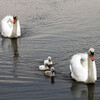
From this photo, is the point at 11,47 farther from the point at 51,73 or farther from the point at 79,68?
the point at 79,68

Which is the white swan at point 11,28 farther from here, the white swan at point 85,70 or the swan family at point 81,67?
the white swan at point 85,70

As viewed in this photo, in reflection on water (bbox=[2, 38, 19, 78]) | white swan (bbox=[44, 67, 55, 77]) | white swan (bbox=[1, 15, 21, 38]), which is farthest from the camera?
white swan (bbox=[1, 15, 21, 38])

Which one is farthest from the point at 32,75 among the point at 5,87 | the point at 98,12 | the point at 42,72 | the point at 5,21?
the point at 98,12

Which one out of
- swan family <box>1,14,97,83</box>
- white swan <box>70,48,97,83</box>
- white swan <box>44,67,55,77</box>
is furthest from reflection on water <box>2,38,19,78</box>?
white swan <box>70,48,97,83</box>

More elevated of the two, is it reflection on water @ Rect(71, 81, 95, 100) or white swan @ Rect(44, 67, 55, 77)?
white swan @ Rect(44, 67, 55, 77)

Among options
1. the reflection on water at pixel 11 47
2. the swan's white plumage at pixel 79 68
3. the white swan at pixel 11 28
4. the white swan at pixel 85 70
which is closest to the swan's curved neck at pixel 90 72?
the white swan at pixel 85 70

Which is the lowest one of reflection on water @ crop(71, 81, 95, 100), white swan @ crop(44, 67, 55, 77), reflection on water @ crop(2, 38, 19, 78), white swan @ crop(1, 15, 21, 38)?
reflection on water @ crop(71, 81, 95, 100)

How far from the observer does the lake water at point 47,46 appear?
11953 millimetres

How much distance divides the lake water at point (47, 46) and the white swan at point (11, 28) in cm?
42

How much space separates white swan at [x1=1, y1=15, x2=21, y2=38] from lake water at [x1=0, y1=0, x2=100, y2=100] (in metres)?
0.42

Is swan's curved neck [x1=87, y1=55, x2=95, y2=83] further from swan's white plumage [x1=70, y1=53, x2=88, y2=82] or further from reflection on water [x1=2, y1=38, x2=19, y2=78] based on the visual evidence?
reflection on water [x1=2, y1=38, x2=19, y2=78]

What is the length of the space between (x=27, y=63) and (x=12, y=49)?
3.04m

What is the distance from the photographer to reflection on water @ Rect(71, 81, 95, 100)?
1177 cm

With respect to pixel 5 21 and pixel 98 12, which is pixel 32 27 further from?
pixel 98 12
